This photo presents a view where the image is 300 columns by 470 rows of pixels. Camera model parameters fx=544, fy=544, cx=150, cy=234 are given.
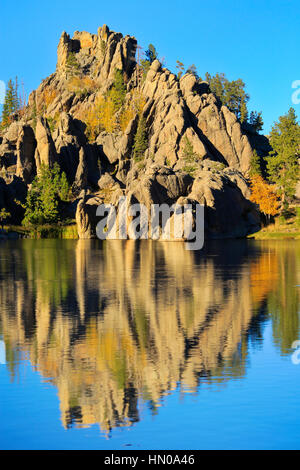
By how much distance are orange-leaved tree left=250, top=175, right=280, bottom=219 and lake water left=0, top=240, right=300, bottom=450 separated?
3359 inches

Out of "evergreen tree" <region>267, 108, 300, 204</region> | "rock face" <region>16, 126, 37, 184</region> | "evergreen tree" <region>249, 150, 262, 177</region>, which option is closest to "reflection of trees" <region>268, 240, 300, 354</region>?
"evergreen tree" <region>267, 108, 300, 204</region>

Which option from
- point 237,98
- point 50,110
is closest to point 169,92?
point 237,98

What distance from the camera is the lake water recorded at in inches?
365

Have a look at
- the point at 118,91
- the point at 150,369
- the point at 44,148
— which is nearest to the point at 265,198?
the point at 44,148

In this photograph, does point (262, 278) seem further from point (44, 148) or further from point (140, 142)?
point (140, 142)

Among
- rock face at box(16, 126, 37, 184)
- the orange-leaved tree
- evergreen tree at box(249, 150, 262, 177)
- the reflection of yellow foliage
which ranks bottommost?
the reflection of yellow foliage

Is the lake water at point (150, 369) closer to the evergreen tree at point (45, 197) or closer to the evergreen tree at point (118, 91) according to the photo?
the evergreen tree at point (45, 197)

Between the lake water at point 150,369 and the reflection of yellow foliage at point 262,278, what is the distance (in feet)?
0.98

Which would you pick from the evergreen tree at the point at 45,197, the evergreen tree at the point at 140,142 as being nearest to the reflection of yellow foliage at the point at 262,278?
the evergreen tree at the point at 45,197

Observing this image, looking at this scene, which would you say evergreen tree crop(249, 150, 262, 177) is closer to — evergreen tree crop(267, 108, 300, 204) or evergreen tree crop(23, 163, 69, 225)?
evergreen tree crop(267, 108, 300, 204)

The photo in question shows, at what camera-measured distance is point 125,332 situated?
57.4ft

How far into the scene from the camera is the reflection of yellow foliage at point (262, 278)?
85.8 ft

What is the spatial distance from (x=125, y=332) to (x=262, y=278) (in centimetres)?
1780

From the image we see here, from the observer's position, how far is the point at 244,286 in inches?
1157
